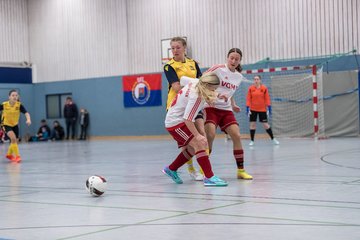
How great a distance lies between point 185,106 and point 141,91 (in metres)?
21.3

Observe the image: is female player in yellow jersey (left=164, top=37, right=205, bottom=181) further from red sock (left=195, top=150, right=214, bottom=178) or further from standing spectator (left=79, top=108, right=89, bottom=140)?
standing spectator (left=79, top=108, right=89, bottom=140)

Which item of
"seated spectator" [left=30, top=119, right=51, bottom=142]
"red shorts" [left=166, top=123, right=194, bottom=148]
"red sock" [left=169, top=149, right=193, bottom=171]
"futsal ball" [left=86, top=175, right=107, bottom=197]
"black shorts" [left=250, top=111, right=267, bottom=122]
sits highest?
"red shorts" [left=166, top=123, right=194, bottom=148]

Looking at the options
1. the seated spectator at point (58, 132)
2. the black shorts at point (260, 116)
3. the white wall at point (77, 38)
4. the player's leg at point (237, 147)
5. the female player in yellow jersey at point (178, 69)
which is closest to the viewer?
the female player in yellow jersey at point (178, 69)

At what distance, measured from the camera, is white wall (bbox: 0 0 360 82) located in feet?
76.7

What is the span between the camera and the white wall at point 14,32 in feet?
106

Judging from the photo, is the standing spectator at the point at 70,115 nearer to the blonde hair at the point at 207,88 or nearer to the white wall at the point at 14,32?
the white wall at the point at 14,32

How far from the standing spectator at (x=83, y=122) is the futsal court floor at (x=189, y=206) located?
20.4 metres

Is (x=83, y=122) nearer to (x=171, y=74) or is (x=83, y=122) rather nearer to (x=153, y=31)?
(x=153, y=31)

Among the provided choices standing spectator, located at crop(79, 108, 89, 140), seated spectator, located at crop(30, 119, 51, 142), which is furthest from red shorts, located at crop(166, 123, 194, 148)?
seated spectator, located at crop(30, 119, 51, 142)

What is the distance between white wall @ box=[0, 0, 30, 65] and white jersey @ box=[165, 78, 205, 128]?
25.8 metres

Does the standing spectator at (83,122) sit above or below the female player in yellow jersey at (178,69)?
below

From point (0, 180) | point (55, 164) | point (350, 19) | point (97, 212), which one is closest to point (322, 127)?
point (350, 19)

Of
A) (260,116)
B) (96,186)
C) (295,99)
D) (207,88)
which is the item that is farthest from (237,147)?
(295,99)

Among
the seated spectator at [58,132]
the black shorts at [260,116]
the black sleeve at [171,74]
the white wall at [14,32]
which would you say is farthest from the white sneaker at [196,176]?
the white wall at [14,32]
